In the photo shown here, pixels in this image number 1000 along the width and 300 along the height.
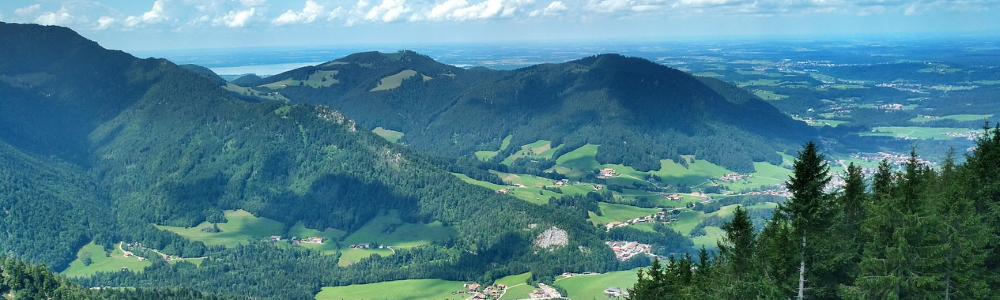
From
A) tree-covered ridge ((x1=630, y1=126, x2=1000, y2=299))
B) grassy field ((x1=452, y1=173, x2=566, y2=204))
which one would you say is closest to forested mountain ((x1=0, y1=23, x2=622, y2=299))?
grassy field ((x1=452, y1=173, x2=566, y2=204))

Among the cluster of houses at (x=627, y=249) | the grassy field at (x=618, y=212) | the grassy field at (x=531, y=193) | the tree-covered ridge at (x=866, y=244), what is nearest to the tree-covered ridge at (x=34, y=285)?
the cluster of houses at (x=627, y=249)

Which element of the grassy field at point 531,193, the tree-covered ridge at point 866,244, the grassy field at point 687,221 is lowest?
the grassy field at point 687,221

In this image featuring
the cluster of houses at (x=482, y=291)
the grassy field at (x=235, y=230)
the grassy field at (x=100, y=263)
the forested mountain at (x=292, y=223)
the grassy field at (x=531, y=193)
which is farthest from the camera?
the grassy field at (x=531, y=193)

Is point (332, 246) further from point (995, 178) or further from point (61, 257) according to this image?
point (995, 178)

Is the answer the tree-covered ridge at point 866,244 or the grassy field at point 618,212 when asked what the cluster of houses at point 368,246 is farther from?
the tree-covered ridge at point 866,244

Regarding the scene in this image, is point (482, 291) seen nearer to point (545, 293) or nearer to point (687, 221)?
point (545, 293)

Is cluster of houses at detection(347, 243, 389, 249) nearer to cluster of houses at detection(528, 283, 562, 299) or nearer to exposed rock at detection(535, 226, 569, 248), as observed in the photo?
exposed rock at detection(535, 226, 569, 248)
